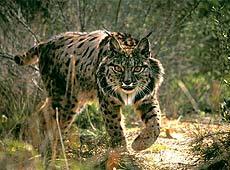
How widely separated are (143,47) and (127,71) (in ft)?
1.15

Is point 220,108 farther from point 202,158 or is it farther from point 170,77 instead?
point 170,77

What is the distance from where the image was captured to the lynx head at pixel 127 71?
7613 mm

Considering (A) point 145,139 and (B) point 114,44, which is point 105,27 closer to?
(B) point 114,44

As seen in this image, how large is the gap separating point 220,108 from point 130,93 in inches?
60.2

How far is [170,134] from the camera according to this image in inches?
368

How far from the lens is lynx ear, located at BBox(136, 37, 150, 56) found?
25.1 ft

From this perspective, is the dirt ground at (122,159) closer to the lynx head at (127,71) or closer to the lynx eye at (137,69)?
the lynx head at (127,71)

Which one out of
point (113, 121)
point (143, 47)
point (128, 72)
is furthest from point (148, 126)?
point (143, 47)

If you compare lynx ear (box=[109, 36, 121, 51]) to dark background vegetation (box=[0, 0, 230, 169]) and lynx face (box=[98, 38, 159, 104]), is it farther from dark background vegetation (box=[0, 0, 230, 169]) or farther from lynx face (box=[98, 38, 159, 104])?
dark background vegetation (box=[0, 0, 230, 169])

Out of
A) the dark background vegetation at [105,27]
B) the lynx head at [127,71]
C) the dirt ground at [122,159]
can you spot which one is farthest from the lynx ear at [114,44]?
the dark background vegetation at [105,27]

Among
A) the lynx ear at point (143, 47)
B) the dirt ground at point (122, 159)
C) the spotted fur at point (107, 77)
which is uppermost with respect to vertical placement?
the lynx ear at point (143, 47)

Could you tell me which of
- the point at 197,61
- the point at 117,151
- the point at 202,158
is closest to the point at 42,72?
the point at 117,151

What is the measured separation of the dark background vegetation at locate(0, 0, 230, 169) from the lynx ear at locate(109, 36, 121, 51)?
60.2 inches

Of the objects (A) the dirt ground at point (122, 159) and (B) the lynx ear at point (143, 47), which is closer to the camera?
(A) the dirt ground at point (122, 159)
